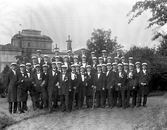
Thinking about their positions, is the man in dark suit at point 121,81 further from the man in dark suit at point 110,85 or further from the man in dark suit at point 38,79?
the man in dark suit at point 38,79

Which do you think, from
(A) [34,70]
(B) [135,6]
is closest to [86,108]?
(A) [34,70]

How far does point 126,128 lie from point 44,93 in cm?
417

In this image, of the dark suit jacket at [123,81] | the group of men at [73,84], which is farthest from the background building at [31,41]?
the dark suit jacket at [123,81]

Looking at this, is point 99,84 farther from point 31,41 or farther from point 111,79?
point 31,41

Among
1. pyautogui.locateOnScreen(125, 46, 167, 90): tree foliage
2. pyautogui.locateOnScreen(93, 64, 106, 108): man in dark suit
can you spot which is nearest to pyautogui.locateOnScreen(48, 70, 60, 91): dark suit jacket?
pyautogui.locateOnScreen(93, 64, 106, 108): man in dark suit

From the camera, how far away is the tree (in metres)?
17.8

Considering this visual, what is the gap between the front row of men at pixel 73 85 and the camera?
10.1m

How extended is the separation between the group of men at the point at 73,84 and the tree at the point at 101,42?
6462mm

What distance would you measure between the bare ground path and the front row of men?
60 cm

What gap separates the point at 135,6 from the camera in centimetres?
980

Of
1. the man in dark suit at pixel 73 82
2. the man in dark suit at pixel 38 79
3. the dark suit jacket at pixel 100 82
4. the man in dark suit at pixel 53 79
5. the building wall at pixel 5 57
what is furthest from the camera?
the building wall at pixel 5 57

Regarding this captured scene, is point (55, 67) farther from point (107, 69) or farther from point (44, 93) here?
point (107, 69)

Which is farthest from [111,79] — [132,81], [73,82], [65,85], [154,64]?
[154,64]

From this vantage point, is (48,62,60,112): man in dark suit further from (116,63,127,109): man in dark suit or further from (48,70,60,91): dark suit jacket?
(116,63,127,109): man in dark suit
